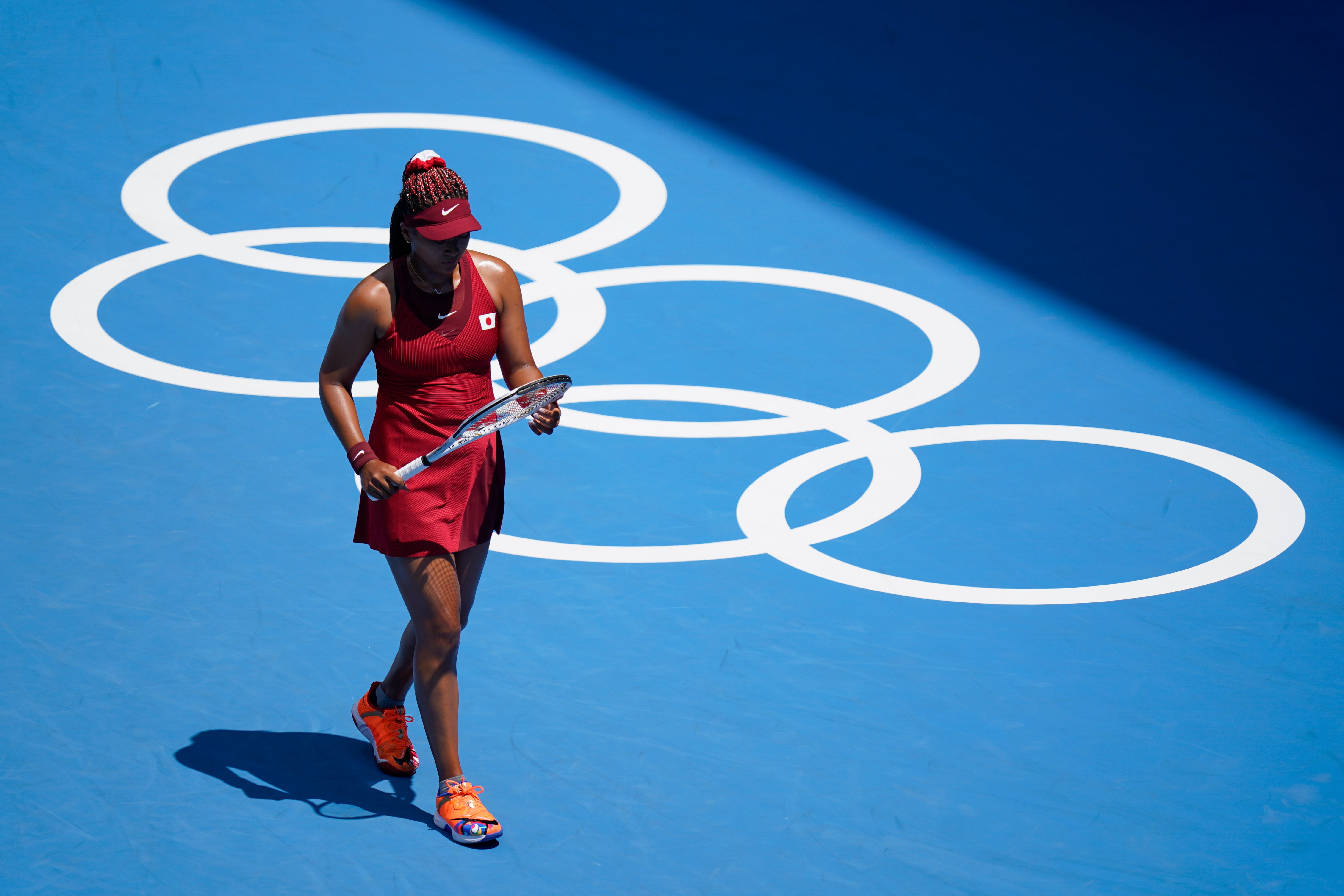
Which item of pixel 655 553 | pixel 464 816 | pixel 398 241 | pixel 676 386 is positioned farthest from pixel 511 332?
pixel 676 386

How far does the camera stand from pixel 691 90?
39.4ft

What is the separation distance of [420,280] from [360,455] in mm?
621

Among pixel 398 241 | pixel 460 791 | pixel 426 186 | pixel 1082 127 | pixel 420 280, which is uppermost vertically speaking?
pixel 1082 127

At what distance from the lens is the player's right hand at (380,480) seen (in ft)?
16.5

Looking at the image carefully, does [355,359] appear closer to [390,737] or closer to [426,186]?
[426,186]

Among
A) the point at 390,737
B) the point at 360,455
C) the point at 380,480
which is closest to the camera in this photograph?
the point at 380,480

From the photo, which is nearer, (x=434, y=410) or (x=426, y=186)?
(x=426, y=186)

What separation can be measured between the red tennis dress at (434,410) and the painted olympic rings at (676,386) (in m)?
1.87

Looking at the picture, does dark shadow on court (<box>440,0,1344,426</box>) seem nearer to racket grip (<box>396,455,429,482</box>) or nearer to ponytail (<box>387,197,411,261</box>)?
ponytail (<box>387,197,411,261</box>)

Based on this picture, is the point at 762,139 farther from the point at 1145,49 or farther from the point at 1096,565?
the point at 1096,565

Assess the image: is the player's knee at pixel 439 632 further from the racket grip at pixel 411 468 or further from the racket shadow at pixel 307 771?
the racket shadow at pixel 307 771

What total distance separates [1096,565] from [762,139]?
17.1 ft

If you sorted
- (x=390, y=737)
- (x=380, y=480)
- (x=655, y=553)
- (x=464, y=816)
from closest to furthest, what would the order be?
(x=380, y=480) < (x=464, y=816) < (x=390, y=737) < (x=655, y=553)

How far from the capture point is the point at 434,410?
5340mm
